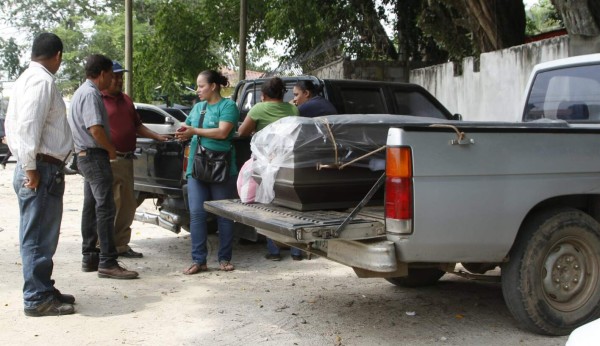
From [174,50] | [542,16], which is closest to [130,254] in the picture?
[174,50]

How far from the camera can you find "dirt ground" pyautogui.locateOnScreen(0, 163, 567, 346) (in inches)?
180

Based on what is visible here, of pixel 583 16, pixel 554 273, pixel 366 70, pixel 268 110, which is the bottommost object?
pixel 554 273

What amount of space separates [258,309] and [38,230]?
5.53 ft

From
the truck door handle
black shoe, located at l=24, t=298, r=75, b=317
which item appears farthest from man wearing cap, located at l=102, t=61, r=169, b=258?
the truck door handle

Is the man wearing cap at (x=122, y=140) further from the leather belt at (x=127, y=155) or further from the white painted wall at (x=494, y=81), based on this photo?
the white painted wall at (x=494, y=81)

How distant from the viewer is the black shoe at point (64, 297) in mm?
5125

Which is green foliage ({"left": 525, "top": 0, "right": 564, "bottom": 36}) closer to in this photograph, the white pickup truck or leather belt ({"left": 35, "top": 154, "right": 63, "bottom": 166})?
the white pickup truck

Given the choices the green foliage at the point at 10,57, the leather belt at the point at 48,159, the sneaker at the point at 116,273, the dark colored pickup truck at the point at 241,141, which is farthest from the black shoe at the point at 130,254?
the green foliage at the point at 10,57

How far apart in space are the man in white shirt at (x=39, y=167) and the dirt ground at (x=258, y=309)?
25 cm

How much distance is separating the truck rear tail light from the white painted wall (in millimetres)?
5967

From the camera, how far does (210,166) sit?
20.5 ft

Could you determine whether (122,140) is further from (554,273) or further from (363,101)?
(554,273)

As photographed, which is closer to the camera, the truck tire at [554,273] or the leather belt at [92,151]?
the truck tire at [554,273]

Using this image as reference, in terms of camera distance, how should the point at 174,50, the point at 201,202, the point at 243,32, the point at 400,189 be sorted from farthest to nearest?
the point at 174,50, the point at 243,32, the point at 201,202, the point at 400,189
